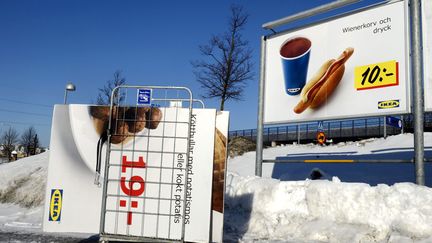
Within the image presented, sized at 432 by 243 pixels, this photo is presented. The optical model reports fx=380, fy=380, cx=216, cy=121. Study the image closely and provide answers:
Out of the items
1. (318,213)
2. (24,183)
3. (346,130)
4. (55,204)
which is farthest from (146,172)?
(346,130)

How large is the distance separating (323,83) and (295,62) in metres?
1.24

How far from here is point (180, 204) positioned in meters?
6.40

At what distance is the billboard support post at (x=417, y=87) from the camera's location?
868cm

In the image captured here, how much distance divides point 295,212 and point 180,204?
3.50m

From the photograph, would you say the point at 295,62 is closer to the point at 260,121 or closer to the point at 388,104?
the point at 260,121

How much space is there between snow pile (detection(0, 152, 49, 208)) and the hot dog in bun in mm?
8980

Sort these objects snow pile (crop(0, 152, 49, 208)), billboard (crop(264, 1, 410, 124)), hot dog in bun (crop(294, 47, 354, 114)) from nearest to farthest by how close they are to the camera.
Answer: billboard (crop(264, 1, 410, 124)) → hot dog in bun (crop(294, 47, 354, 114)) → snow pile (crop(0, 152, 49, 208))

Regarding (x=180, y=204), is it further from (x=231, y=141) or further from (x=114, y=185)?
(x=231, y=141)

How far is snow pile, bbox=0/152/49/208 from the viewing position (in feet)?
42.1

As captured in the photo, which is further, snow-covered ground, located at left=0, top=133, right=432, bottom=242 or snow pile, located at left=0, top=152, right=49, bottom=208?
snow pile, located at left=0, top=152, right=49, bottom=208

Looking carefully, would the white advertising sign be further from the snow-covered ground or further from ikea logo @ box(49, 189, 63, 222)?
ikea logo @ box(49, 189, 63, 222)

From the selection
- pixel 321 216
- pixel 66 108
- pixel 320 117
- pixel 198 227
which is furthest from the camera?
pixel 320 117

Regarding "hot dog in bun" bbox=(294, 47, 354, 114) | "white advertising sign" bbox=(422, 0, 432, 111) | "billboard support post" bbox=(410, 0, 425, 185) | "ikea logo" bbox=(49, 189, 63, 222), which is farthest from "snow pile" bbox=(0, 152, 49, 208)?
"white advertising sign" bbox=(422, 0, 432, 111)

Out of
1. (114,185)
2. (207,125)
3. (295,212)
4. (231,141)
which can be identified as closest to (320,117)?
(295,212)
